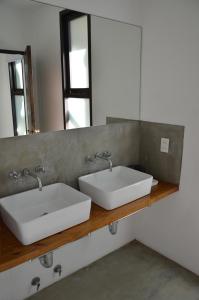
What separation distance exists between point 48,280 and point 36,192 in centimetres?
94

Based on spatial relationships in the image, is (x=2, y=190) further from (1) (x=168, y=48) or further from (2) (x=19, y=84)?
(1) (x=168, y=48)

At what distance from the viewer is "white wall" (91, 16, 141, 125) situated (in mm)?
2090

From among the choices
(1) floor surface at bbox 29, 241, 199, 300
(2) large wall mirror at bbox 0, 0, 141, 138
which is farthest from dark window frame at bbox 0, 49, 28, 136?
(1) floor surface at bbox 29, 241, 199, 300

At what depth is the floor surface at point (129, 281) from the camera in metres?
2.11

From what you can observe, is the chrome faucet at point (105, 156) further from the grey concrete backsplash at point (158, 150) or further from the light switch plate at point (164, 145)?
the light switch plate at point (164, 145)

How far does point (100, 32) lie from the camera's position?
80.9 inches

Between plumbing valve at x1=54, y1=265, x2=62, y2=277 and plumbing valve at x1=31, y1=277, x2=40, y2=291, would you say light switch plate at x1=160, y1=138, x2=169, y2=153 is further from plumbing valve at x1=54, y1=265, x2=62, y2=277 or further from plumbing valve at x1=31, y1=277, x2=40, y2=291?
plumbing valve at x1=31, y1=277, x2=40, y2=291

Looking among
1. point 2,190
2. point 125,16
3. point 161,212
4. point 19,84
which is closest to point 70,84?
point 19,84

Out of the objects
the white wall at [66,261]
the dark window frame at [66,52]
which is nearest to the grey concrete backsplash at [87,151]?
the dark window frame at [66,52]

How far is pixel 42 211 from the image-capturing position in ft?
5.61

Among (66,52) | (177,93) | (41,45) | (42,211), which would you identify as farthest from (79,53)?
(42,211)

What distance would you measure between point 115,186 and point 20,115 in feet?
3.14

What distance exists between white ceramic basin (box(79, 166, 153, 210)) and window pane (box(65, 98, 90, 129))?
43cm

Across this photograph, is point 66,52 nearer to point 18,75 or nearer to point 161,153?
point 18,75
